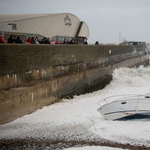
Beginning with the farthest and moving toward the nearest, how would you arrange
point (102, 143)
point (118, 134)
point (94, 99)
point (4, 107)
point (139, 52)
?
point (139, 52) < point (94, 99) < point (4, 107) < point (118, 134) < point (102, 143)

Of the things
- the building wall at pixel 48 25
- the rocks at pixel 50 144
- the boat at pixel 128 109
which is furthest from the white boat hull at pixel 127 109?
the building wall at pixel 48 25

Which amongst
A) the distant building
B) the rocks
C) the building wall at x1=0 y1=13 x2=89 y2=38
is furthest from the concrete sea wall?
the building wall at x1=0 y1=13 x2=89 y2=38

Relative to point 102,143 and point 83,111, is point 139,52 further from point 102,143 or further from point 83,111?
point 102,143

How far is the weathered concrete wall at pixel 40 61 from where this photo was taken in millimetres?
7998

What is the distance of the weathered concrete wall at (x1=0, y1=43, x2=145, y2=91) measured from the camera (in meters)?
8.00

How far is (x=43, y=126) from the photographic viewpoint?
25.3 ft

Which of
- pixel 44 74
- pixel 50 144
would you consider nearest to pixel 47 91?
pixel 44 74

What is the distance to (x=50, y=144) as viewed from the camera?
20.4 ft

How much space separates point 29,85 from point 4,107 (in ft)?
5.77

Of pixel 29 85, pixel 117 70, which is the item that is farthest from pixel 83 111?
pixel 117 70

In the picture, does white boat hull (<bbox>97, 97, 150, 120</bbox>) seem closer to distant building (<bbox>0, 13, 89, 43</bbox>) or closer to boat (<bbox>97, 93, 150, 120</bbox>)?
boat (<bbox>97, 93, 150, 120</bbox>)

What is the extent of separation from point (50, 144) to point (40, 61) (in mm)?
4737

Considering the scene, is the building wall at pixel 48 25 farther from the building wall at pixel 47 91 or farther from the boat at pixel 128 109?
the boat at pixel 128 109

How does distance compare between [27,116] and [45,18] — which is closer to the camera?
[27,116]
